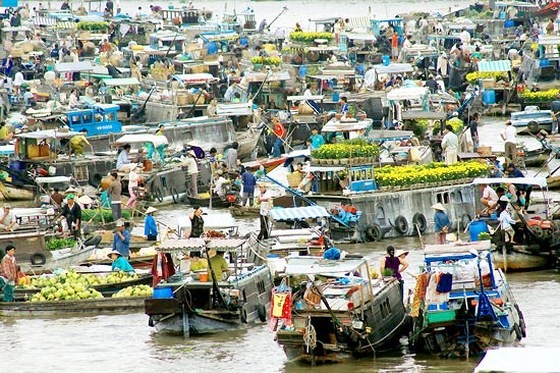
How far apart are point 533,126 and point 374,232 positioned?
13.9m

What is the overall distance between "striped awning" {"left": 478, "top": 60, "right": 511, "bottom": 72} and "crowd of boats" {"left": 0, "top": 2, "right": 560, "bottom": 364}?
0.28 ft

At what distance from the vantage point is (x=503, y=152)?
46125 mm

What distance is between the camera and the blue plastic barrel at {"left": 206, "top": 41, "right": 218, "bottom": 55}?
7253cm

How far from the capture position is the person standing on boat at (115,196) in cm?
4081

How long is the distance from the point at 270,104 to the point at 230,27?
963 inches

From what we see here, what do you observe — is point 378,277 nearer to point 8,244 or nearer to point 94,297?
point 94,297

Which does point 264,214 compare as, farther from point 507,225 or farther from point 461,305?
point 461,305

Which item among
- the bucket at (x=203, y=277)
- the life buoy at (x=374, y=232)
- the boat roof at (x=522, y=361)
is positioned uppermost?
the boat roof at (x=522, y=361)

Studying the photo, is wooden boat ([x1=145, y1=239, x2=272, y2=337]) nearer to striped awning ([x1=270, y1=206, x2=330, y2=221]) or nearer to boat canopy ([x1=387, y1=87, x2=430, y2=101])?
striped awning ([x1=270, y1=206, x2=330, y2=221])

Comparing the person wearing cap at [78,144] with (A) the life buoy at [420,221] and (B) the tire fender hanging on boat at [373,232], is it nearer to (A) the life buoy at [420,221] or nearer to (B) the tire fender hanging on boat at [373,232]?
(B) the tire fender hanging on boat at [373,232]

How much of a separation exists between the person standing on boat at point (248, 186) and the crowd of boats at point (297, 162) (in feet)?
0.27

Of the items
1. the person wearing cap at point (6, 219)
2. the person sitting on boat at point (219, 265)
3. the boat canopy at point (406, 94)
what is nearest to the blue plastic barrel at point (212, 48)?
the boat canopy at point (406, 94)

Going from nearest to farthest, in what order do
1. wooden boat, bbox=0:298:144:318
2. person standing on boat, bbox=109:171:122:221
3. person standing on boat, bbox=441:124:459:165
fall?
wooden boat, bbox=0:298:144:318 < person standing on boat, bbox=109:171:122:221 < person standing on boat, bbox=441:124:459:165

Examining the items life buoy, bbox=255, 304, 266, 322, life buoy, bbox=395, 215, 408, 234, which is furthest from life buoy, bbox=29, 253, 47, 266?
life buoy, bbox=395, 215, 408, 234
